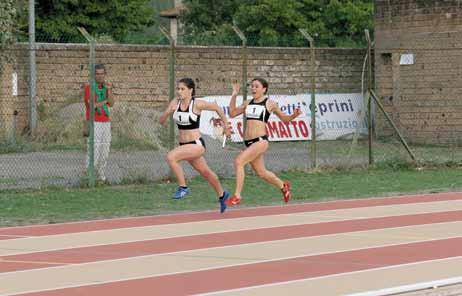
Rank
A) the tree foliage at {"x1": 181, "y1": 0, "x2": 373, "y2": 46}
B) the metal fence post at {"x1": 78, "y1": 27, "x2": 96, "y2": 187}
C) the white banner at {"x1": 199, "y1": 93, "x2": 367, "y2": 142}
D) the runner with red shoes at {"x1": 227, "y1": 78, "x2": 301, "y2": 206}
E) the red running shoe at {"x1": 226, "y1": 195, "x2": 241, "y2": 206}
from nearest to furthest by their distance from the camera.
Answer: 1. the red running shoe at {"x1": 226, "y1": 195, "x2": 241, "y2": 206}
2. the runner with red shoes at {"x1": 227, "y1": 78, "x2": 301, "y2": 206}
3. the metal fence post at {"x1": 78, "y1": 27, "x2": 96, "y2": 187}
4. the white banner at {"x1": 199, "y1": 93, "x2": 367, "y2": 142}
5. the tree foliage at {"x1": 181, "y1": 0, "x2": 373, "y2": 46}

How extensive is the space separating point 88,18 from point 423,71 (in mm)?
20039

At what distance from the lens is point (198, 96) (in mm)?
30891

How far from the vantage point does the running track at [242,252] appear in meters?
9.98

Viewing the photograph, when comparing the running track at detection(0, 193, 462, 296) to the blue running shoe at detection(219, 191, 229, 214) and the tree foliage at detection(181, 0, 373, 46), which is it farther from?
the tree foliage at detection(181, 0, 373, 46)

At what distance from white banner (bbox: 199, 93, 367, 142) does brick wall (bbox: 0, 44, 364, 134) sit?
4.97 feet

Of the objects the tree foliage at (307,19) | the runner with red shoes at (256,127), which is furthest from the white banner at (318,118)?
the tree foliage at (307,19)

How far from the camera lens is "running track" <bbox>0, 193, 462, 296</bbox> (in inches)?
393

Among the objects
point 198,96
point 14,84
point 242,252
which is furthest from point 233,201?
point 198,96

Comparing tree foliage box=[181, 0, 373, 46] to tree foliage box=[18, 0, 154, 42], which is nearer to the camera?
tree foliage box=[18, 0, 154, 42]

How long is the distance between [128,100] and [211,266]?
70.2ft

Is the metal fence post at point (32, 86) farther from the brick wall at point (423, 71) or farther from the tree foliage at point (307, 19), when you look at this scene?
the tree foliage at point (307, 19)

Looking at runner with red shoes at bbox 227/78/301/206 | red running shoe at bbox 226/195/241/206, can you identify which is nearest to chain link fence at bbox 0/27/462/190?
runner with red shoes at bbox 227/78/301/206

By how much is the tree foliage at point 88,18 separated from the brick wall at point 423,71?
49.8ft

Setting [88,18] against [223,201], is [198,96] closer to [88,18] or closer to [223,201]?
[223,201]
